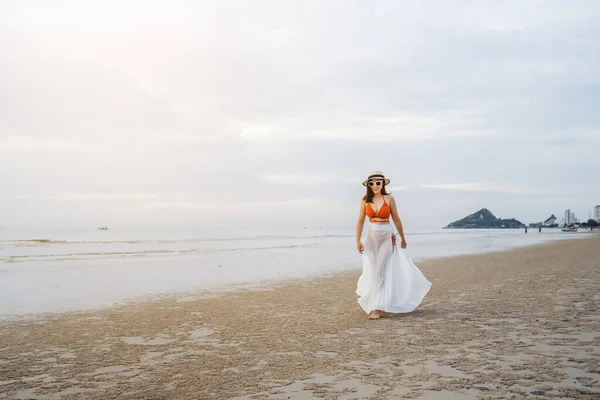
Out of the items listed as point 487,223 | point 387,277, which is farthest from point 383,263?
point 487,223

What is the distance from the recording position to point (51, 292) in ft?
39.0

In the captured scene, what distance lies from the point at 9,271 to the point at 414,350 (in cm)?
1721

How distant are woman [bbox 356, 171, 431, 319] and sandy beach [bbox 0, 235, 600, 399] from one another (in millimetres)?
322

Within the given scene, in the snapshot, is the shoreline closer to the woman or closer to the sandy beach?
the sandy beach

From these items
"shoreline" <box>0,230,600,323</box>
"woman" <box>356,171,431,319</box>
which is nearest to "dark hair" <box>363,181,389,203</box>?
"woman" <box>356,171,431,319</box>

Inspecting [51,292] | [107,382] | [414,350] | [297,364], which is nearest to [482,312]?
[414,350]

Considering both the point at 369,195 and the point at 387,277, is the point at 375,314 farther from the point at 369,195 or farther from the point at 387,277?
the point at 369,195

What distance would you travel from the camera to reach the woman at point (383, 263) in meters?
7.89

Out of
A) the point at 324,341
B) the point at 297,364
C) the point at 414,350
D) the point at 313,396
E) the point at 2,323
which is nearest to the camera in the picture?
the point at 313,396

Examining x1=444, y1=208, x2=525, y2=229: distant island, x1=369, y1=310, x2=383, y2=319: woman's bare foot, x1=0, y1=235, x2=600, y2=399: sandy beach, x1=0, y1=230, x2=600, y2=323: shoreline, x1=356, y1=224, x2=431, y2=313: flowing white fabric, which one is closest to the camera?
x1=0, y1=235, x2=600, y2=399: sandy beach

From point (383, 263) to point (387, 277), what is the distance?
253mm

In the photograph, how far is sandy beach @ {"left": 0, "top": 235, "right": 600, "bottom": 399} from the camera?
13.7ft

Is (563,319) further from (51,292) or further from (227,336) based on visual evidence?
(51,292)

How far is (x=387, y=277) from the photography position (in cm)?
796
